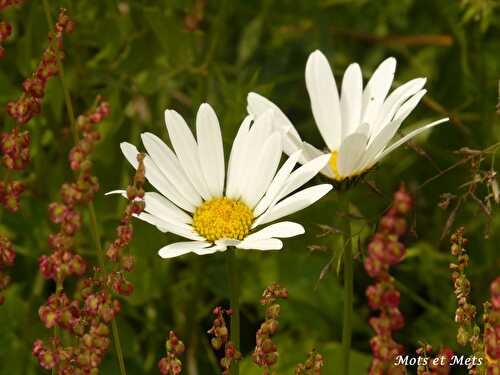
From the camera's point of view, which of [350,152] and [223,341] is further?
[350,152]

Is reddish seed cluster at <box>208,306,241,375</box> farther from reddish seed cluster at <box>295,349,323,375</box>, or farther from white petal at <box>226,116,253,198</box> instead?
white petal at <box>226,116,253,198</box>

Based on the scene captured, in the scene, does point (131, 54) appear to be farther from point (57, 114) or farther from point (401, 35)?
point (401, 35)

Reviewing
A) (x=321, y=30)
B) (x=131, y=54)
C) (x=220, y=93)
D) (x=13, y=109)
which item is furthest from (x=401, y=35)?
(x=13, y=109)

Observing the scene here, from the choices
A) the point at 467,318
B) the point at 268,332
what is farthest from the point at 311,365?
the point at 467,318

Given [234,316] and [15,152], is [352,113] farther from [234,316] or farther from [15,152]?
[15,152]

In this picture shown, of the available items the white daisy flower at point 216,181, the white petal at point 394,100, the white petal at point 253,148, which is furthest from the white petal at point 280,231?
the white petal at point 394,100

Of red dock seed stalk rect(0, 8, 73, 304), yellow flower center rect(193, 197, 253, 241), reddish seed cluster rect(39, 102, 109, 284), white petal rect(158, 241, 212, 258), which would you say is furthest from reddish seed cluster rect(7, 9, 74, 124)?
yellow flower center rect(193, 197, 253, 241)

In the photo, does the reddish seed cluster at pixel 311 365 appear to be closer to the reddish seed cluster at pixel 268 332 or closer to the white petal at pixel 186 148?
the reddish seed cluster at pixel 268 332
